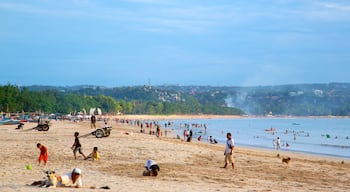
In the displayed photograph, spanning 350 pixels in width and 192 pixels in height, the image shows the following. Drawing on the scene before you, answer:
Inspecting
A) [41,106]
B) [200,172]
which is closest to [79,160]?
[200,172]

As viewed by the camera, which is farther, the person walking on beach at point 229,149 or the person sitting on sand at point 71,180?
the person walking on beach at point 229,149

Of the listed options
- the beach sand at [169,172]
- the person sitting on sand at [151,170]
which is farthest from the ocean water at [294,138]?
the person sitting on sand at [151,170]

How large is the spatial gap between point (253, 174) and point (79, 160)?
7.18 metres

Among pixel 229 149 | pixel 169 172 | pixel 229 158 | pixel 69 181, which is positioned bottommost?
pixel 169 172

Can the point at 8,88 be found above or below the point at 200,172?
above

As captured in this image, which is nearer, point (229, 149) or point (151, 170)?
point (151, 170)

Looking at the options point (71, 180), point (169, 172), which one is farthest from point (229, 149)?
point (71, 180)

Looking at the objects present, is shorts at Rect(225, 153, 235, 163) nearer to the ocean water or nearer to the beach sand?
the beach sand

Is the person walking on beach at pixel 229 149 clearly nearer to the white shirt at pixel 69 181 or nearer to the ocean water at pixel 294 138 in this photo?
the white shirt at pixel 69 181

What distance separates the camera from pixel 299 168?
83.7 ft

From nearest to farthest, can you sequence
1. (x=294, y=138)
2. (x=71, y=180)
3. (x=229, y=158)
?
(x=71, y=180), (x=229, y=158), (x=294, y=138)

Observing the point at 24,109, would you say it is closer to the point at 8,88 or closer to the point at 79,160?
the point at 8,88

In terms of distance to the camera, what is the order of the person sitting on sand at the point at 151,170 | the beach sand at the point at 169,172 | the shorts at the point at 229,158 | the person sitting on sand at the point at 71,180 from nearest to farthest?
the person sitting on sand at the point at 71,180 < the beach sand at the point at 169,172 < the person sitting on sand at the point at 151,170 < the shorts at the point at 229,158

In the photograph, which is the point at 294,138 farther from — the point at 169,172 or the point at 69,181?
the point at 69,181
